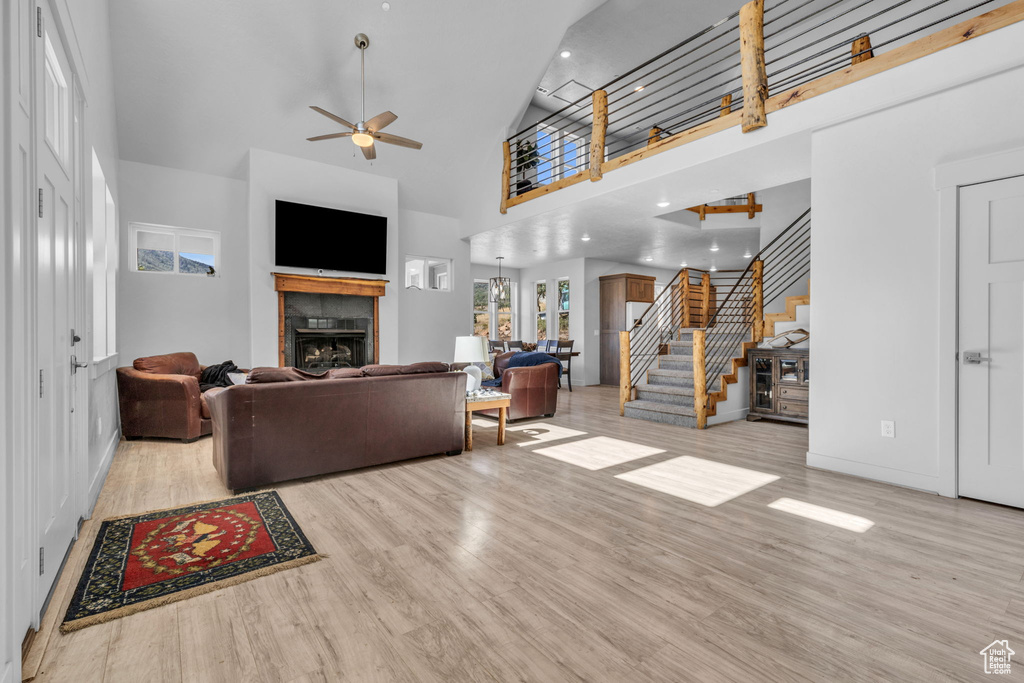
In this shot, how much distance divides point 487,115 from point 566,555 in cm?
643

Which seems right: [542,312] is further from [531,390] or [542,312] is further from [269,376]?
[269,376]

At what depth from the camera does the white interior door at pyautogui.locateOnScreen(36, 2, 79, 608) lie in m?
1.87

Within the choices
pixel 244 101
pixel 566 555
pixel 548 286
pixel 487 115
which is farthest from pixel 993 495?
pixel 548 286

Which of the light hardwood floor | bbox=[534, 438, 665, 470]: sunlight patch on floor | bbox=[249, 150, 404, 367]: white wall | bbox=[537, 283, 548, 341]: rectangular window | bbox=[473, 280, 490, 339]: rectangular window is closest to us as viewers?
the light hardwood floor

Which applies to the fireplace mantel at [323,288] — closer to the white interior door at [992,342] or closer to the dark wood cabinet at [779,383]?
the dark wood cabinet at [779,383]

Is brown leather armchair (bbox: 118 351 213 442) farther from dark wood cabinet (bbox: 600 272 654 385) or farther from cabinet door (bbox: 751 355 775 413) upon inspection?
dark wood cabinet (bbox: 600 272 654 385)

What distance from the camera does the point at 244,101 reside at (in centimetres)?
562

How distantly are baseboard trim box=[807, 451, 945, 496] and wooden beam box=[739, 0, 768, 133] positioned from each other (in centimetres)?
283

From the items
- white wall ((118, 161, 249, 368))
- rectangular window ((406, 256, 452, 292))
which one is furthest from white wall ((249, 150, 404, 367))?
rectangular window ((406, 256, 452, 292))

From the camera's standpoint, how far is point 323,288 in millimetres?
6672

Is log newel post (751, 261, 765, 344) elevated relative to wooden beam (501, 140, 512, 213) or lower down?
lower down

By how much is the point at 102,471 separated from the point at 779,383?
22.7 ft

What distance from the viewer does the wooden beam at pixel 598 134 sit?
17.9ft

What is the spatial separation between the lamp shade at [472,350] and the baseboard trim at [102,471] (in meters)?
2.70
